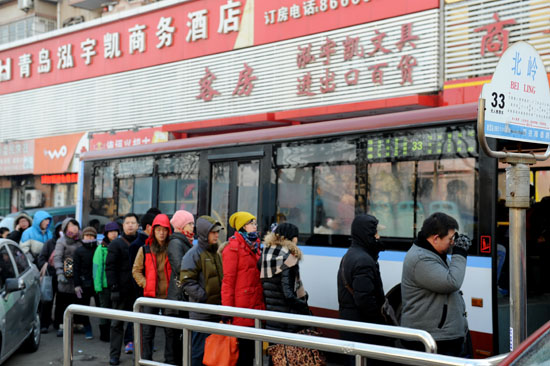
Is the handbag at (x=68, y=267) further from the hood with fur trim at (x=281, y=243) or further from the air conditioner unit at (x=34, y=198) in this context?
the air conditioner unit at (x=34, y=198)

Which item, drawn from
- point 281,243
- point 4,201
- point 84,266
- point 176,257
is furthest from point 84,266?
point 4,201

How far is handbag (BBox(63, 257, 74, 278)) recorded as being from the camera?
30.8 ft

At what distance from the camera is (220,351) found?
5758 mm

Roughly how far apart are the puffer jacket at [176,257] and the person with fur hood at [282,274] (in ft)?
4.20

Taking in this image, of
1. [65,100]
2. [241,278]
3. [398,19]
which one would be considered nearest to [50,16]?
[65,100]

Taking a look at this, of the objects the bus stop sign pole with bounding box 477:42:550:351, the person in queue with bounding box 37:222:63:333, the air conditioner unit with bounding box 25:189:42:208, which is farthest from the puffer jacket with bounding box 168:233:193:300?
the air conditioner unit with bounding box 25:189:42:208

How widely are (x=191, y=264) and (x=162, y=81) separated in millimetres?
17037

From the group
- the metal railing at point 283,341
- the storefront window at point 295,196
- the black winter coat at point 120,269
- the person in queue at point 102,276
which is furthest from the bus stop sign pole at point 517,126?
the person in queue at point 102,276

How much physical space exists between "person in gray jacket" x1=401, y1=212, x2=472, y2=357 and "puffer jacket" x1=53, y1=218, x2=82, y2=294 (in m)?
5.92

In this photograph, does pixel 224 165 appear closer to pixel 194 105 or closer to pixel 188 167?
pixel 188 167

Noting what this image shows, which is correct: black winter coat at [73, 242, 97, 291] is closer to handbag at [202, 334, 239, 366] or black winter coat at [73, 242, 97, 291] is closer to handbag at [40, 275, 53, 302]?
handbag at [40, 275, 53, 302]

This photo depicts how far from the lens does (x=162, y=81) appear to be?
74.1 ft

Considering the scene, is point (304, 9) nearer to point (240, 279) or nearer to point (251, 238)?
point (251, 238)

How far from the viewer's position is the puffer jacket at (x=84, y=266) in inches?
360
